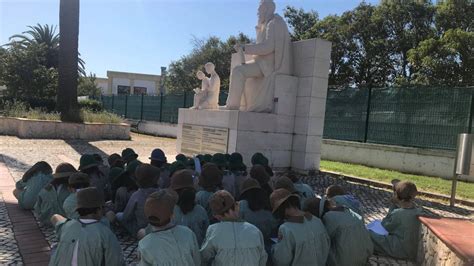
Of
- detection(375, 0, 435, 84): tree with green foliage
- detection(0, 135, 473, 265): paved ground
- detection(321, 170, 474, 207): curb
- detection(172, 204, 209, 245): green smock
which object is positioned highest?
detection(375, 0, 435, 84): tree with green foliage

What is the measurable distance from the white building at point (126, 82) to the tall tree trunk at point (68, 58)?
48984mm

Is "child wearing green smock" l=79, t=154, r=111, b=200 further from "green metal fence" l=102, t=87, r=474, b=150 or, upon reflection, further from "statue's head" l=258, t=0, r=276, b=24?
"green metal fence" l=102, t=87, r=474, b=150

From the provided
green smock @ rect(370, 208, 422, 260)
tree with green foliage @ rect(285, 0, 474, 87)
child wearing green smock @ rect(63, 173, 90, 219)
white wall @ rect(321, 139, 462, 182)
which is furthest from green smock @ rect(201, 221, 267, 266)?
tree with green foliage @ rect(285, 0, 474, 87)

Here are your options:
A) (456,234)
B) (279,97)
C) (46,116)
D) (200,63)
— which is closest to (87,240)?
(456,234)

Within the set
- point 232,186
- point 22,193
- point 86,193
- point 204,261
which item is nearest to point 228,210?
point 204,261

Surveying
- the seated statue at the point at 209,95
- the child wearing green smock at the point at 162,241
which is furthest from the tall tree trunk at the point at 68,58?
the child wearing green smock at the point at 162,241

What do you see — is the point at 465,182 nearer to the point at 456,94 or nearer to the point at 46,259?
the point at 456,94

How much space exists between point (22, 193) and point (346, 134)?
10.2 m

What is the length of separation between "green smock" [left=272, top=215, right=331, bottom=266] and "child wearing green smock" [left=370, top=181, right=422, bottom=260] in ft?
4.08

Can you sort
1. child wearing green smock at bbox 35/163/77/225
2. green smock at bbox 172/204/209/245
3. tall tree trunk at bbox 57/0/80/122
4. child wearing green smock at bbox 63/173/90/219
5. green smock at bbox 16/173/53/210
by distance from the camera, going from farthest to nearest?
tall tree trunk at bbox 57/0/80/122 → green smock at bbox 16/173/53/210 → child wearing green smock at bbox 35/163/77/225 → child wearing green smock at bbox 63/173/90/219 → green smock at bbox 172/204/209/245

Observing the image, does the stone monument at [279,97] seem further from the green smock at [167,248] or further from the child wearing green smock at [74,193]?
the green smock at [167,248]

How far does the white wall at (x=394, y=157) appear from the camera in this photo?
10.8 metres

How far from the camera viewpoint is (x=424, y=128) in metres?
11.4

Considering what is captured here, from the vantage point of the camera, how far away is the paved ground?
427 cm
